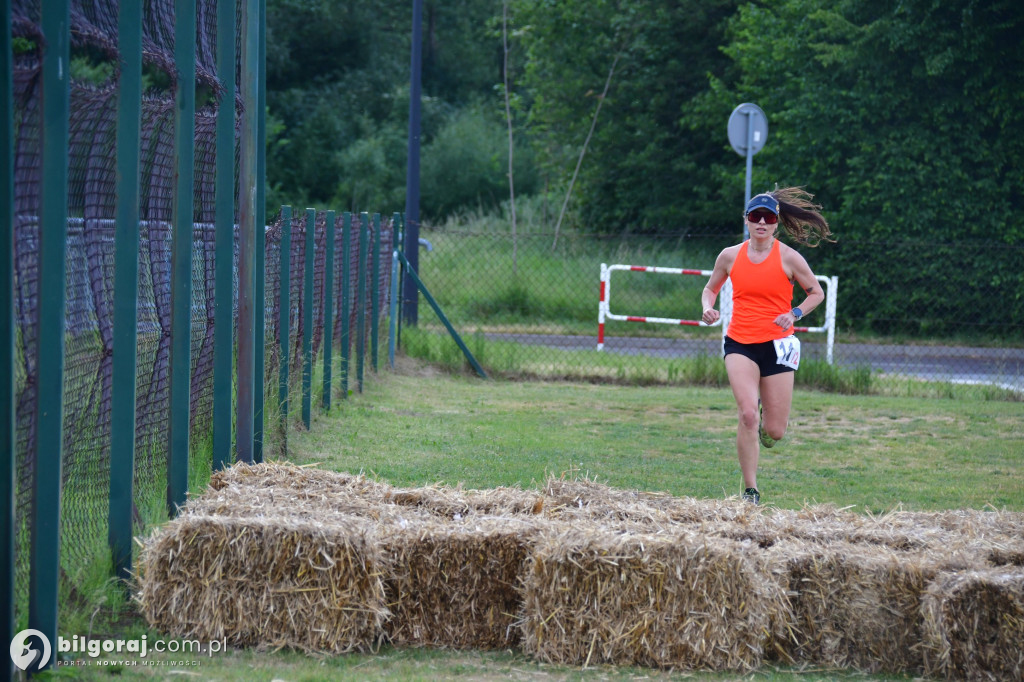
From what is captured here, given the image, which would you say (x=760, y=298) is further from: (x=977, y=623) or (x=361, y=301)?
(x=361, y=301)

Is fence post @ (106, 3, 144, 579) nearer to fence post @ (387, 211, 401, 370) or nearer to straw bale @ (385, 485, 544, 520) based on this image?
straw bale @ (385, 485, 544, 520)

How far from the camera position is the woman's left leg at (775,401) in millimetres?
5902

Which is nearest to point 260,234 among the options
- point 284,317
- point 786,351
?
point 284,317

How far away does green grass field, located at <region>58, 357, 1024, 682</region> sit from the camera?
3.59m

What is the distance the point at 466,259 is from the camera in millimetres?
18016

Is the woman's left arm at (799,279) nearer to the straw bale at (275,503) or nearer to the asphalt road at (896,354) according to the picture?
the straw bale at (275,503)

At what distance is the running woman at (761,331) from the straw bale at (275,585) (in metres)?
2.75

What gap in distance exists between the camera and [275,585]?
11.9ft

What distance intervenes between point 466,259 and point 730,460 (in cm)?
1082

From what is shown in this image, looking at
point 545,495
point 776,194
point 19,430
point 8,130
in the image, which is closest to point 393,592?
point 545,495

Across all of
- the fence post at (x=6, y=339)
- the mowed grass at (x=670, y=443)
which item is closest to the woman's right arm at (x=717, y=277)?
the mowed grass at (x=670, y=443)

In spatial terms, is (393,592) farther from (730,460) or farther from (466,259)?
→ (466,259)

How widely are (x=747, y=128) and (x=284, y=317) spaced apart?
23.2ft

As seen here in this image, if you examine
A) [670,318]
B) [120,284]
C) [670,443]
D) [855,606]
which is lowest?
[670,443]
